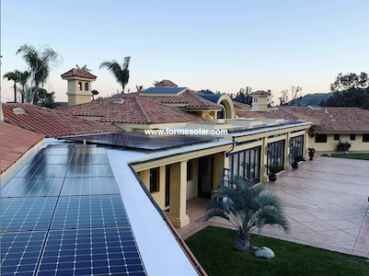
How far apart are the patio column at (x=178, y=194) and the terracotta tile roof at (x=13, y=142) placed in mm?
5619

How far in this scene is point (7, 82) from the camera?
35969mm

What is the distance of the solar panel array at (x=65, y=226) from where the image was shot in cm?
373

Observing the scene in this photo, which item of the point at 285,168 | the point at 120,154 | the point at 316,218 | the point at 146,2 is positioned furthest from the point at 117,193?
the point at 285,168

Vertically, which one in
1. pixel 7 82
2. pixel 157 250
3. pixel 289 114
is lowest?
pixel 157 250

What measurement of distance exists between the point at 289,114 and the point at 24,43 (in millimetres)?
32599

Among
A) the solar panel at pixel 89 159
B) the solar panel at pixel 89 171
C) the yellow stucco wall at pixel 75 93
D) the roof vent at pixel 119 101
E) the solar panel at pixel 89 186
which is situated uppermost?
the yellow stucco wall at pixel 75 93

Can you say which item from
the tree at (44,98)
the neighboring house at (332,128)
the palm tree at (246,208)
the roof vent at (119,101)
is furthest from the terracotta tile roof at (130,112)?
the tree at (44,98)

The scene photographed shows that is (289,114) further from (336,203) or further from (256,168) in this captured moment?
(336,203)

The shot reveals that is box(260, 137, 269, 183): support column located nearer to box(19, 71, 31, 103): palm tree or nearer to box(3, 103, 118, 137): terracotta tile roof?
box(3, 103, 118, 137): terracotta tile roof

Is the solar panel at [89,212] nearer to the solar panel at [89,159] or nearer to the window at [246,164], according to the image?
the solar panel at [89,159]

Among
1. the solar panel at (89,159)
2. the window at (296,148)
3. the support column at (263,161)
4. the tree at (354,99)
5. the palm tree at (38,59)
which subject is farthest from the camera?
the tree at (354,99)

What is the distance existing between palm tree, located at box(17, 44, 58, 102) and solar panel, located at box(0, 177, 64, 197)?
103 ft

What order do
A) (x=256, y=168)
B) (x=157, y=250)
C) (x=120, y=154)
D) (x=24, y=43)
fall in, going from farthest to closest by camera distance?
(x=24, y=43), (x=256, y=168), (x=120, y=154), (x=157, y=250)

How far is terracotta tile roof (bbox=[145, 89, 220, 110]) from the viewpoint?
90.5ft
